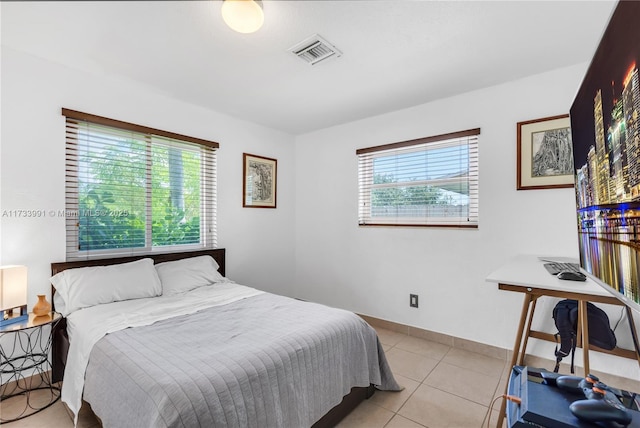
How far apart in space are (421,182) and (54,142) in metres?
3.05

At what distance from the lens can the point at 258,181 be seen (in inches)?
139

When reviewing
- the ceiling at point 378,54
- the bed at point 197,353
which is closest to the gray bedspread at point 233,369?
the bed at point 197,353

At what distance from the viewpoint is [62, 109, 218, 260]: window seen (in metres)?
2.29

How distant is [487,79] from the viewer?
2420 mm

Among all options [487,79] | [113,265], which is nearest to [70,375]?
[113,265]

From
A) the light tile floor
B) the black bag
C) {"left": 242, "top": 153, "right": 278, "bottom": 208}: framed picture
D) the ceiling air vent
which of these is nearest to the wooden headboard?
the light tile floor

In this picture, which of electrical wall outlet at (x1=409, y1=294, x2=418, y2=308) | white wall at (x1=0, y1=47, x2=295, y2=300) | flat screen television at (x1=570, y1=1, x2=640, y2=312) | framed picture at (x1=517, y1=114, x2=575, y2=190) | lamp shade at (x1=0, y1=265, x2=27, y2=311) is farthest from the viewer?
electrical wall outlet at (x1=409, y1=294, x2=418, y2=308)

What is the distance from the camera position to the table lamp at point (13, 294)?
1.74 m

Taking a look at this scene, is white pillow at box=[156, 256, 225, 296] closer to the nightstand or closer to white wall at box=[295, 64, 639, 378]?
the nightstand

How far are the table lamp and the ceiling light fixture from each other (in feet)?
7.20

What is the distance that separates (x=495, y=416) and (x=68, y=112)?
3525mm

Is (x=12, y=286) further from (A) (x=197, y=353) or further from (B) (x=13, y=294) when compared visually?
(A) (x=197, y=353)

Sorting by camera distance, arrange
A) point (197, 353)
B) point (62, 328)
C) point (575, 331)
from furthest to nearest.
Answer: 1. point (62, 328)
2. point (575, 331)
3. point (197, 353)

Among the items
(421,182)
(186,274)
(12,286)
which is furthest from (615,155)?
(12,286)
